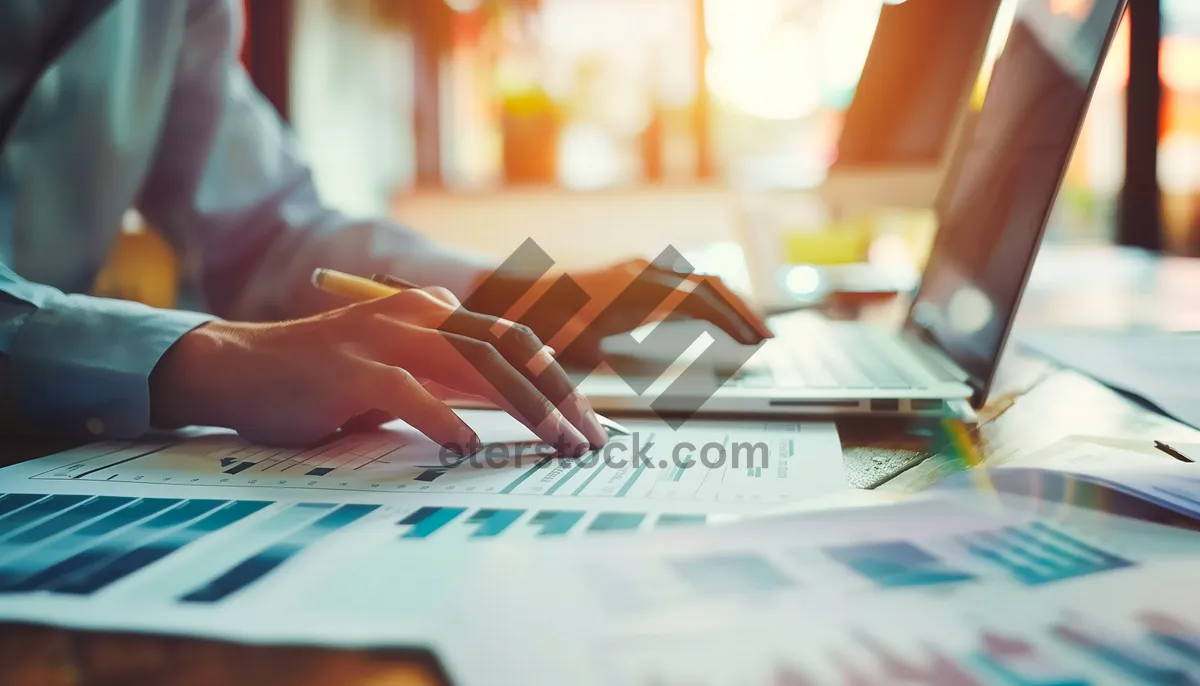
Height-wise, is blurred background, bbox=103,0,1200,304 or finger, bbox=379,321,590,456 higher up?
blurred background, bbox=103,0,1200,304

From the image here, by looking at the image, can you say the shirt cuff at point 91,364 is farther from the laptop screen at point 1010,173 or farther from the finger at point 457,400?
the laptop screen at point 1010,173

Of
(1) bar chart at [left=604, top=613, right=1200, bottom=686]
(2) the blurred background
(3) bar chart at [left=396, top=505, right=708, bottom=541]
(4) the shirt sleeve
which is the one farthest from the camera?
(2) the blurred background

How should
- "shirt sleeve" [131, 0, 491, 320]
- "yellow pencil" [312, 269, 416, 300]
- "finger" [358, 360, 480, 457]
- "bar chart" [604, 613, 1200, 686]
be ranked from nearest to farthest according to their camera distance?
"bar chart" [604, 613, 1200, 686] → "finger" [358, 360, 480, 457] → "yellow pencil" [312, 269, 416, 300] → "shirt sleeve" [131, 0, 491, 320]

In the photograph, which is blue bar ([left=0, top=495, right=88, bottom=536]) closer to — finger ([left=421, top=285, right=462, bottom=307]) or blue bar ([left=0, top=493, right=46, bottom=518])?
blue bar ([left=0, top=493, right=46, bottom=518])

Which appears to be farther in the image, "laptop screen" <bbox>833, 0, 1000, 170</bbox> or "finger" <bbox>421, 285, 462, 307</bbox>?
"laptop screen" <bbox>833, 0, 1000, 170</bbox>

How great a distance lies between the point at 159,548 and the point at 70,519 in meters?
0.07

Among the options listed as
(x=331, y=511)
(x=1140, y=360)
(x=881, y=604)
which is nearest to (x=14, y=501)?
(x=331, y=511)

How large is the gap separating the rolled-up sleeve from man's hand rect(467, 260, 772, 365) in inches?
9.9

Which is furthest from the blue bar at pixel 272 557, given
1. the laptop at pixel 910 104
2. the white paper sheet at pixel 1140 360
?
the laptop at pixel 910 104

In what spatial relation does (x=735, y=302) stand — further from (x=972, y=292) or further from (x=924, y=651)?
(x=924, y=651)

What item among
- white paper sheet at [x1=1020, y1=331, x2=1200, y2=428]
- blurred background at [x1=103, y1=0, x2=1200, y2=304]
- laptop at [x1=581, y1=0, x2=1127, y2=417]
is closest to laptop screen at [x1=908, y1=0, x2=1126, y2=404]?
laptop at [x1=581, y1=0, x2=1127, y2=417]

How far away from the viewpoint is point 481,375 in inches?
17.6

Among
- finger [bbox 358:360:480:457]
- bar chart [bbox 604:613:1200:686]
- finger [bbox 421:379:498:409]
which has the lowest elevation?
finger [bbox 421:379:498:409]

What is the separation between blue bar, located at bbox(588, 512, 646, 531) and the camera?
1.02ft
